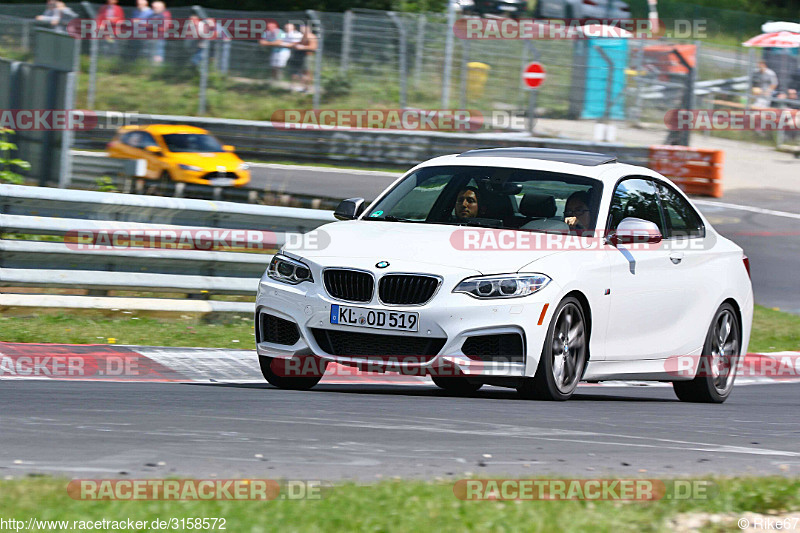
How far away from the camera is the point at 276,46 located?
2847 cm

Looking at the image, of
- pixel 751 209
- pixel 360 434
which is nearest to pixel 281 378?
pixel 360 434

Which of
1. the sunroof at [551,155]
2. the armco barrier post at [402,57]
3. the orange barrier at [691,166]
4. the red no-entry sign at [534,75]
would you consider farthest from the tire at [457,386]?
the red no-entry sign at [534,75]

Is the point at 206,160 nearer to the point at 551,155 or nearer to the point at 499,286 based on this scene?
the point at 551,155

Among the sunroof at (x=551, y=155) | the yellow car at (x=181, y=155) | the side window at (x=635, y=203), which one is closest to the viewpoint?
the side window at (x=635, y=203)

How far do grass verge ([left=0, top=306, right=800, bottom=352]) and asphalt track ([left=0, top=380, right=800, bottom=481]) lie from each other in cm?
199

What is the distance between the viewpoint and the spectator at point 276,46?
93.4ft

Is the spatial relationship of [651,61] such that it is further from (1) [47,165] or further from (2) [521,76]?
(1) [47,165]

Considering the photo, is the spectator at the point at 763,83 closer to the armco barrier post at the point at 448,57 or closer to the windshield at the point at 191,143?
the armco barrier post at the point at 448,57

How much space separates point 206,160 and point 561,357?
60.1 feet

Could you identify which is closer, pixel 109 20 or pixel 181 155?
pixel 181 155

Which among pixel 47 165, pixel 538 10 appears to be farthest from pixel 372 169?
pixel 47 165

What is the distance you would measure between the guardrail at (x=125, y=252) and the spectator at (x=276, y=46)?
17.1m

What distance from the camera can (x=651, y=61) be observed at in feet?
92.6

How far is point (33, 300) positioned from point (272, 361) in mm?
3304
